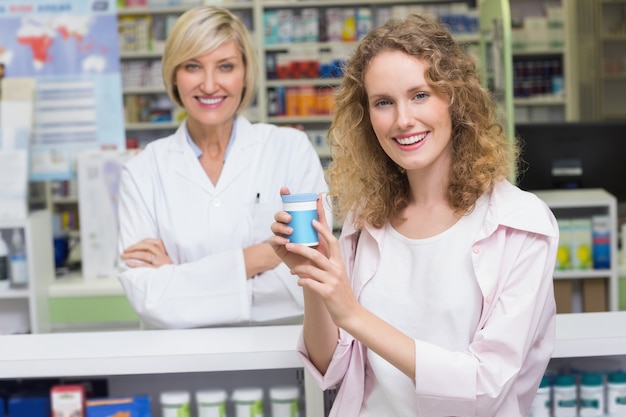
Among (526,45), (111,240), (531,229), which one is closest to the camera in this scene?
(531,229)

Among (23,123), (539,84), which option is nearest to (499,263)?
(23,123)

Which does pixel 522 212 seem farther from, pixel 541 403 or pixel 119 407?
pixel 119 407

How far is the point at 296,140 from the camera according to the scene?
252cm

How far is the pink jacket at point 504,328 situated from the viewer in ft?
4.91

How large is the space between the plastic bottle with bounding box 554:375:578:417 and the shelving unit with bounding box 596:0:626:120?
5920 mm

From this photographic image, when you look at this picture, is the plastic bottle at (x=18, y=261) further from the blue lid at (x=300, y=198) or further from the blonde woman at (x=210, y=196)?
the blue lid at (x=300, y=198)

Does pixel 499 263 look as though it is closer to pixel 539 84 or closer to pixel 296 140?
pixel 296 140

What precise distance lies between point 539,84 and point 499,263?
5.98m

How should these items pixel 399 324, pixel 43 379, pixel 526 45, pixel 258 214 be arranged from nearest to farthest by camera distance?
pixel 399 324 < pixel 43 379 < pixel 258 214 < pixel 526 45

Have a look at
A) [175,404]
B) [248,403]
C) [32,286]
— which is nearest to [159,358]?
[175,404]

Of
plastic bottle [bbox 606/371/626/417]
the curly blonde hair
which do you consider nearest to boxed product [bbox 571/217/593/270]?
plastic bottle [bbox 606/371/626/417]

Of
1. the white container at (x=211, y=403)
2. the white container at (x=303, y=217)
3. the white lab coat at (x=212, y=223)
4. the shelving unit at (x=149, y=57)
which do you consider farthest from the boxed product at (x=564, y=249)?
the shelving unit at (x=149, y=57)

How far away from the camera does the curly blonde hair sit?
1.62m

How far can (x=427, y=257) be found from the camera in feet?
5.35
